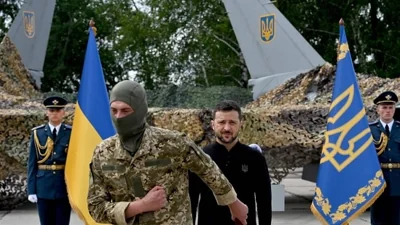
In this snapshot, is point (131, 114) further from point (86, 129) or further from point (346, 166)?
point (346, 166)

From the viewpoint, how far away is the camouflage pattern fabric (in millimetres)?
2539

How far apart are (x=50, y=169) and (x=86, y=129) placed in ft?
1.50

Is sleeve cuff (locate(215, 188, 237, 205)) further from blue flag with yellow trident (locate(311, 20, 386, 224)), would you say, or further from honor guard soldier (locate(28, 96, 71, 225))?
blue flag with yellow trident (locate(311, 20, 386, 224))

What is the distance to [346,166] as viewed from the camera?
5.96 meters

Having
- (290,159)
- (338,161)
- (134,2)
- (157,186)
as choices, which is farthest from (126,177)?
(134,2)

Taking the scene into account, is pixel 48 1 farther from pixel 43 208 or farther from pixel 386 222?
pixel 386 222

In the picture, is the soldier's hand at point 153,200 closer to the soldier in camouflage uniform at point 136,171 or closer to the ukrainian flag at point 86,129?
the soldier in camouflage uniform at point 136,171

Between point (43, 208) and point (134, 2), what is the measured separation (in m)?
23.2

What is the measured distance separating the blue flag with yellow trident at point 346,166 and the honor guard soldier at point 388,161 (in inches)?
4.7

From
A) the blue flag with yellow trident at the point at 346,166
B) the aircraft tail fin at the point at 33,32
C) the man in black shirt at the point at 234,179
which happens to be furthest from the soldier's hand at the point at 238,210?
the aircraft tail fin at the point at 33,32

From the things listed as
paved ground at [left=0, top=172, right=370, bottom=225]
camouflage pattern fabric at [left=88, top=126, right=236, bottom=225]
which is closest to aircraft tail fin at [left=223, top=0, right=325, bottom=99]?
paved ground at [left=0, top=172, right=370, bottom=225]

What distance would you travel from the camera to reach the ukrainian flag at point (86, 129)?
541 centimetres

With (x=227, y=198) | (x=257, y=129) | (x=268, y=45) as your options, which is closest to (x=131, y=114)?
(x=227, y=198)

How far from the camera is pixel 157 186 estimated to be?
2523 mm
